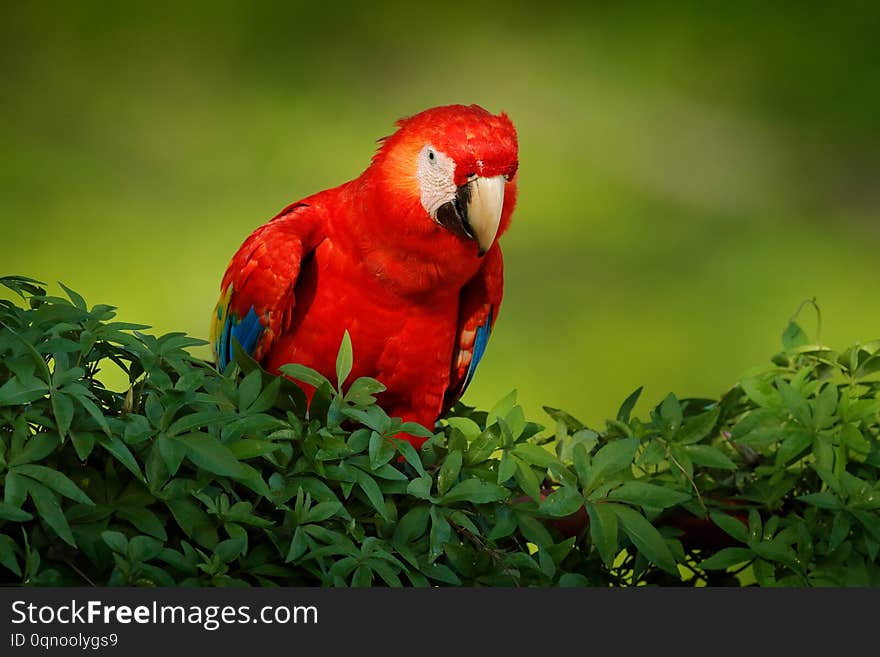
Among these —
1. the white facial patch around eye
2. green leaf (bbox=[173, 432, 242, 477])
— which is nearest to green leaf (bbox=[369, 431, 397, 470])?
green leaf (bbox=[173, 432, 242, 477])

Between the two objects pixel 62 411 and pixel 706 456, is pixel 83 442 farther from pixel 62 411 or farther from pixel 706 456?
pixel 706 456

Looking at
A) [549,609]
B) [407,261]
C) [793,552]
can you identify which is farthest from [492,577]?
[407,261]

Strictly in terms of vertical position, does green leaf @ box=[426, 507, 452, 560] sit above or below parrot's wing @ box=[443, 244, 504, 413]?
below

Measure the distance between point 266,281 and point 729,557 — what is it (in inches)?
20.7

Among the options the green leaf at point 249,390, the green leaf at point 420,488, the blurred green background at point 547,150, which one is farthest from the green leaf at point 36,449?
the blurred green background at point 547,150

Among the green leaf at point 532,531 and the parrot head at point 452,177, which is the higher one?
the parrot head at point 452,177

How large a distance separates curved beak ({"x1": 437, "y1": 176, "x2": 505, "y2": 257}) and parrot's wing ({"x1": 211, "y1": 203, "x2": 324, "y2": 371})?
0.56 feet

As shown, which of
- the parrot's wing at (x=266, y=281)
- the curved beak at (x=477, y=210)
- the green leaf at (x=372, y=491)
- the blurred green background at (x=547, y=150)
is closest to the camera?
the green leaf at (x=372, y=491)

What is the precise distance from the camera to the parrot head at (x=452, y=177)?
92cm

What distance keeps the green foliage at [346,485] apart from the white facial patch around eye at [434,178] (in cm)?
23

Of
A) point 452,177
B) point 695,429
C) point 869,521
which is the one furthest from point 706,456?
point 452,177

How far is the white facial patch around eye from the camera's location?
0.92m

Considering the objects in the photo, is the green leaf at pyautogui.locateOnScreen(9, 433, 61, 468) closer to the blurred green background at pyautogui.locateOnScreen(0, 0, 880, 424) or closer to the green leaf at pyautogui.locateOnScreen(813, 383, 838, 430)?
the green leaf at pyautogui.locateOnScreen(813, 383, 838, 430)

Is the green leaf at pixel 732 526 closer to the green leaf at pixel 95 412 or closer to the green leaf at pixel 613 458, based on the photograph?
the green leaf at pixel 613 458
